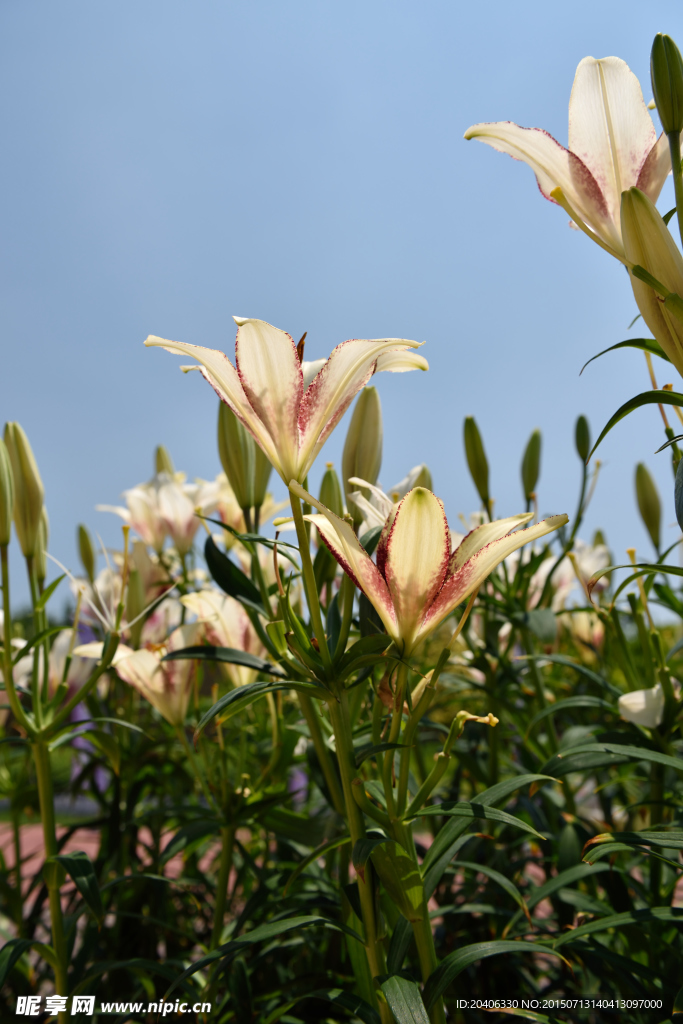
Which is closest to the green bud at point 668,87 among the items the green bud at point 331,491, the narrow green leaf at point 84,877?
the green bud at point 331,491

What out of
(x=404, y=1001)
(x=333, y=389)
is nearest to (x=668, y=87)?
(x=333, y=389)

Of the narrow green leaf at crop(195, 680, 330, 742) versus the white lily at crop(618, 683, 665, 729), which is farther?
the white lily at crop(618, 683, 665, 729)

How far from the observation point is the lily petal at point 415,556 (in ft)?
1.40

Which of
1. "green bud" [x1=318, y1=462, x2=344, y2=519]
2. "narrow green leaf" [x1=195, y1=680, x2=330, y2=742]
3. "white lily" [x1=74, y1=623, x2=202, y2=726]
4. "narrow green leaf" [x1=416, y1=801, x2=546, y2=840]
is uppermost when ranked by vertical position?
"green bud" [x1=318, y1=462, x2=344, y2=519]

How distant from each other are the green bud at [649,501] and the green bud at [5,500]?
75cm

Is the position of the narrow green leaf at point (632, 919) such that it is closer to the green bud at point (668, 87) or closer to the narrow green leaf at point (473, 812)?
the narrow green leaf at point (473, 812)

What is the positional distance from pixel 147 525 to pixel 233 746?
1.64 ft

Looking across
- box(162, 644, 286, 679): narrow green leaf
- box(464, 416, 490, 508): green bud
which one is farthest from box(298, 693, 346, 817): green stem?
box(464, 416, 490, 508): green bud

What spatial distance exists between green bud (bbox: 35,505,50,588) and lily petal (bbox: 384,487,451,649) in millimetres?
496

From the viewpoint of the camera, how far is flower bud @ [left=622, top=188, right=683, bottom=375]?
0.41 metres

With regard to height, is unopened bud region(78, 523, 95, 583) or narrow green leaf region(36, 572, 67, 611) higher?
unopened bud region(78, 523, 95, 583)

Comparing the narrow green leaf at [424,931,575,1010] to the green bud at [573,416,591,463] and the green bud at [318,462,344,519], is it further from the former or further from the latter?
the green bud at [573,416,591,463]

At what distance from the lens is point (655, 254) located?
41cm

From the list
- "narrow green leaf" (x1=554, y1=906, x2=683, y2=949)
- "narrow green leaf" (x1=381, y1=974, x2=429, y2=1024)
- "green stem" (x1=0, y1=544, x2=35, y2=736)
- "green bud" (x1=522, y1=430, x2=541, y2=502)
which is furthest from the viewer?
"green bud" (x1=522, y1=430, x2=541, y2=502)
